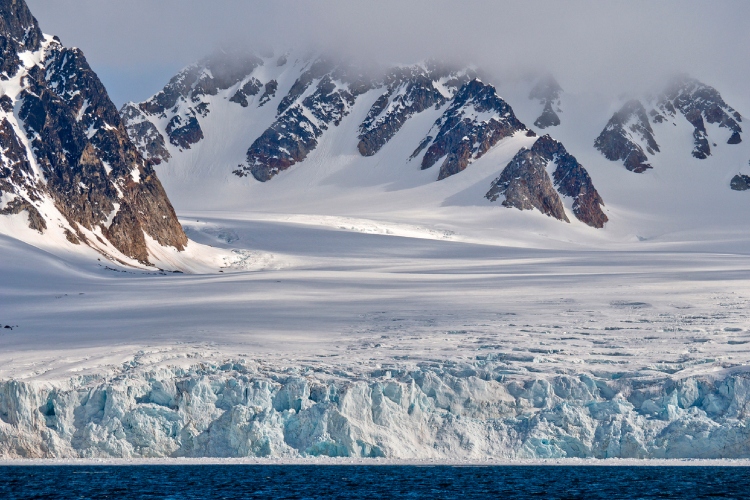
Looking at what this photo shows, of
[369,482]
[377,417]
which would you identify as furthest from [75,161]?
[369,482]

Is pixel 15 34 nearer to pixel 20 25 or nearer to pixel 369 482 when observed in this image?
pixel 20 25

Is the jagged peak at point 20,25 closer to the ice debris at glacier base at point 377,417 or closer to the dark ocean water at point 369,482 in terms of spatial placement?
the ice debris at glacier base at point 377,417

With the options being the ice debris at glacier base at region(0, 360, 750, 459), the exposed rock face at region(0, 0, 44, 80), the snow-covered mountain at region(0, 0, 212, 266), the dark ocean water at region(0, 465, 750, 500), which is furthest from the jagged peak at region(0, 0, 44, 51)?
the dark ocean water at region(0, 465, 750, 500)

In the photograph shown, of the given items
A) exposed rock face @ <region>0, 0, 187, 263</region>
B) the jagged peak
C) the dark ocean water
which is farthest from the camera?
the jagged peak

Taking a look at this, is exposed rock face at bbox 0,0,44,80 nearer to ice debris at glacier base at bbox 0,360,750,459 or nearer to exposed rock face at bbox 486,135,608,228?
ice debris at glacier base at bbox 0,360,750,459

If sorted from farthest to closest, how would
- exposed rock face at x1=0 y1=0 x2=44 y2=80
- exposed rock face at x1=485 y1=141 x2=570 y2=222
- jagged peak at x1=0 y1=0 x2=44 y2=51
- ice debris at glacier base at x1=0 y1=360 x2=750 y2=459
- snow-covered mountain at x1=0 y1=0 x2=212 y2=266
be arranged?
exposed rock face at x1=485 y1=141 x2=570 y2=222 < jagged peak at x1=0 y1=0 x2=44 y2=51 < exposed rock face at x1=0 y1=0 x2=44 y2=80 < snow-covered mountain at x1=0 y1=0 x2=212 y2=266 < ice debris at glacier base at x1=0 y1=360 x2=750 y2=459

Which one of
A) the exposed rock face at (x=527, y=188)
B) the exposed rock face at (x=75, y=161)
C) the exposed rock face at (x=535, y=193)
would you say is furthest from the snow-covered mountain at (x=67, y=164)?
the exposed rock face at (x=535, y=193)

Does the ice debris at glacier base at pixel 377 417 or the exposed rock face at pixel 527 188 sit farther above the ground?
the exposed rock face at pixel 527 188
